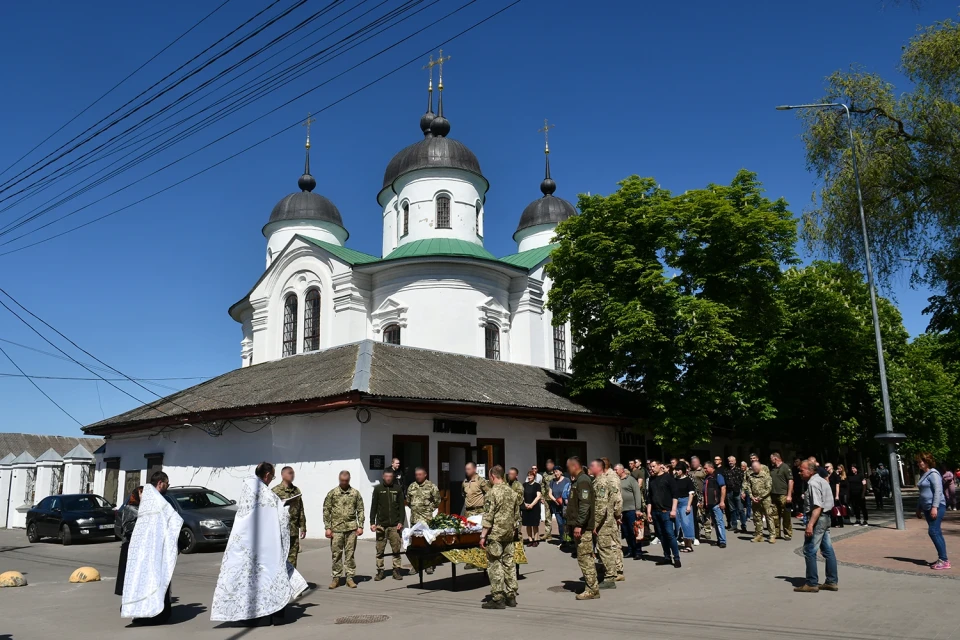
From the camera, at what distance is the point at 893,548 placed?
14242mm

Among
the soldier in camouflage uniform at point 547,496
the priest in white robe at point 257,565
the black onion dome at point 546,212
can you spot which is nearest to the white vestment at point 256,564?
the priest in white robe at point 257,565

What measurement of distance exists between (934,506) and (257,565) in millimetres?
9701

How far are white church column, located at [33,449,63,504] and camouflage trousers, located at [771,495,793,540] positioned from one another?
23320 mm

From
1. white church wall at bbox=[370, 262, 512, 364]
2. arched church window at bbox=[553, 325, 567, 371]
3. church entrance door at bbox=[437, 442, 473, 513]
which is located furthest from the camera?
arched church window at bbox=[553, 325, 567, 371]

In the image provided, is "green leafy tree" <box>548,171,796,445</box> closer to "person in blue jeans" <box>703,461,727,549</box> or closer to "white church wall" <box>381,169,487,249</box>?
"person in blue jeans" <box>703,461,727,549</box>

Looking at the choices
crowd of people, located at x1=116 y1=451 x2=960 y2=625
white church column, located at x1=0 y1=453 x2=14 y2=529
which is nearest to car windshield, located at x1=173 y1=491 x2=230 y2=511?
crowd of people, located at x1=116 y1=451 x2=960 y2=625

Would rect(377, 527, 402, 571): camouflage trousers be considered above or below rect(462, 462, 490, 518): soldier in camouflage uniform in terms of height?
below

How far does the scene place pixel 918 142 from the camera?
19.0m

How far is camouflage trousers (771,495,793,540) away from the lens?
53.1 ft

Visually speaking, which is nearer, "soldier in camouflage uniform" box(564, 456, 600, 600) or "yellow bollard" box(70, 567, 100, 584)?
"soldier in camouflage uniform" box(564, 456, 600, 600)

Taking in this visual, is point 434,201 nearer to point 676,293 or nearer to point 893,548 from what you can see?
point 676,293

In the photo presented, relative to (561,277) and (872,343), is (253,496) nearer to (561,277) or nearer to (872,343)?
(561,277)

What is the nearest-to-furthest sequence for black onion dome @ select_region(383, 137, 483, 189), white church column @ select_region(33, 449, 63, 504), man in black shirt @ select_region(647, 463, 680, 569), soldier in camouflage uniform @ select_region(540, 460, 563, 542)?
man in black shirt @ select_region(647, 463, 680, 569) → soldier in camouflage uniform @ select_region(540, 460, 563, 542) → white church column @ select_region(33, 449, 63, 504) → black onion dome @ select_region(383, 137, 483, 189)

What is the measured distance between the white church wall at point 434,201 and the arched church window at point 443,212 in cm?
19
